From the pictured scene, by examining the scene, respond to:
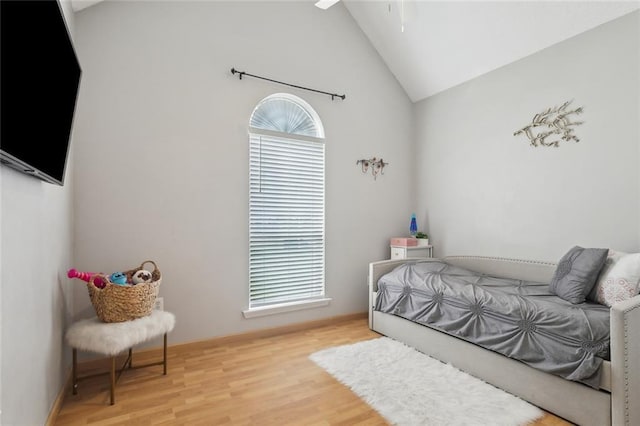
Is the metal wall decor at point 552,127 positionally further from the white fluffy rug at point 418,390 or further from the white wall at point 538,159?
the white fluffy rug at point 418,390

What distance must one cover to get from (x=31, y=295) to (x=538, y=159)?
373 centimetres

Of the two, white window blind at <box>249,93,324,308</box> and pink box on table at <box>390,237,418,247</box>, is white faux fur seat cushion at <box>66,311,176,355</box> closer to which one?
white window blind at <box>249,93,324,308</box>

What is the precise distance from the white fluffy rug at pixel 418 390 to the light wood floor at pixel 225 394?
3.8 inches

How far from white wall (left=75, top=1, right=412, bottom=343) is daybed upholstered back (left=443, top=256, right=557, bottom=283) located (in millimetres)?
1102

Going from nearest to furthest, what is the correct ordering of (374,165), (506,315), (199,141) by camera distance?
1. (506,315)
2. (199,141)
3. (374,165)

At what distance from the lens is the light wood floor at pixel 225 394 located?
1.90m

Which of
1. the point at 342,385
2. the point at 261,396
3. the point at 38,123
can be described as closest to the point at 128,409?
the point at 261,396

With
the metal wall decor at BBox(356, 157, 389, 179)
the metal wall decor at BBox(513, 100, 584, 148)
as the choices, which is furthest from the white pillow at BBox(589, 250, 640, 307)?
the metal wall decor at BBox(356, 157, 389, 179)

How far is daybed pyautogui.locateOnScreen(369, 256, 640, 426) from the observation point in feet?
5.52

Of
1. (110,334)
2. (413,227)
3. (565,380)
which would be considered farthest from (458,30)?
(110,334)

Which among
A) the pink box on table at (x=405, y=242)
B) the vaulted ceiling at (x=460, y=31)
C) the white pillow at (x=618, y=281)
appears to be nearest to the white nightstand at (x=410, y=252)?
the pink box on table at (x=405, y=242)

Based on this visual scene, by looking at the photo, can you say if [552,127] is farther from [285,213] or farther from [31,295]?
[31,295]

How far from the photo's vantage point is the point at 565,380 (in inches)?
74.2

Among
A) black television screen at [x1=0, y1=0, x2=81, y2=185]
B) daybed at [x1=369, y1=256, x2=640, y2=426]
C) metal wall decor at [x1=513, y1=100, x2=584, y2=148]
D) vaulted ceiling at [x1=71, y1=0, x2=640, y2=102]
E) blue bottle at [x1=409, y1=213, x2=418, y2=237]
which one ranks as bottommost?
daybed at [x1=369, y1=256, x2=640, y2=426]
